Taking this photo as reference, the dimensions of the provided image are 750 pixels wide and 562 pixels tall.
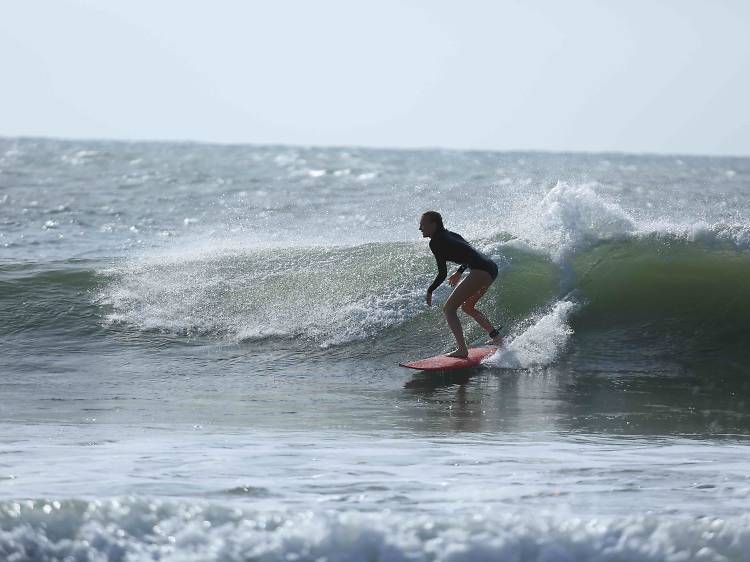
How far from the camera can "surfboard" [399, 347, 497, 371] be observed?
9.88 meters

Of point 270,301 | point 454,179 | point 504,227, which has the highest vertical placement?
point 454,179

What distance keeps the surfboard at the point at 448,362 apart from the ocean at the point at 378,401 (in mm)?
103

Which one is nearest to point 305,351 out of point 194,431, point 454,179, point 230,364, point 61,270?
point 230,364

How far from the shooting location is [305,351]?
36.0 feet

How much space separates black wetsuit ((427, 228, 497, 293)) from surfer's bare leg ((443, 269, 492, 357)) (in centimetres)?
8

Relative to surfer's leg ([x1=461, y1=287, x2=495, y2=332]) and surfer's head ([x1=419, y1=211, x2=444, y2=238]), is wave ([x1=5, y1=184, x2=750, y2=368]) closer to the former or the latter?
surfer's leg ([x1=461, y1=287, x2=495, y2=332])

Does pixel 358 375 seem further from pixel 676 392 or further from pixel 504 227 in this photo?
pixel 504 227

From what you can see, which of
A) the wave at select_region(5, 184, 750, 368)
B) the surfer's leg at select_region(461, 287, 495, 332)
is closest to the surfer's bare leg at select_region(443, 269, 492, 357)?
the surfer's leg at select_region(461, 287, 495, 332)

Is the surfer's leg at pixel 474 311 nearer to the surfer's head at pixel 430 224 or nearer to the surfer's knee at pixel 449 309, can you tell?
the surfer's knee at pixel 449 309

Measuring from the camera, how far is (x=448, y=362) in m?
9.95

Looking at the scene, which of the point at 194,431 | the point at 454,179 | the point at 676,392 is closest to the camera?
the point at 194,431

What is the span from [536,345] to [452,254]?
1395 mm

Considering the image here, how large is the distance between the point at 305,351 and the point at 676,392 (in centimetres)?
382

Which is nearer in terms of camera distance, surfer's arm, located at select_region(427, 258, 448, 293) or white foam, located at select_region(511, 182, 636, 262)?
surfer's arm, located at select_region(427, 258, 448, 293)
